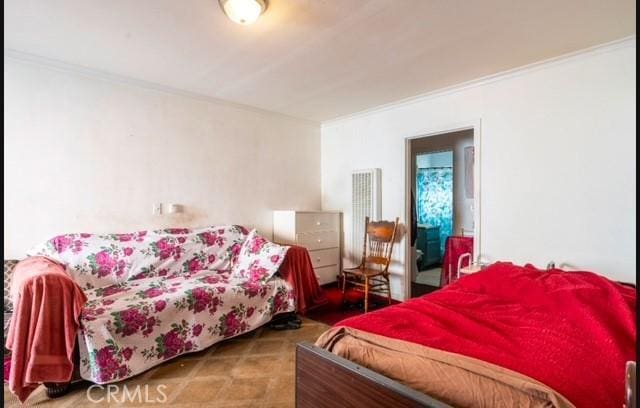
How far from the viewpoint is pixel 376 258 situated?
3717 mm

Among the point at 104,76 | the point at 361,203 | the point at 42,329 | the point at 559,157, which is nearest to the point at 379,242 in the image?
the point at 361,203

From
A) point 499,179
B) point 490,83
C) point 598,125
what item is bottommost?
point 499,179

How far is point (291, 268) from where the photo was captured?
3057 mm

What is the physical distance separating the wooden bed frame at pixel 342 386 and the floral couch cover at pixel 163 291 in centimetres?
141

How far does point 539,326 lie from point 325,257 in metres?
2.88

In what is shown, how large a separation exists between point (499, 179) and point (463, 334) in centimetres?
199

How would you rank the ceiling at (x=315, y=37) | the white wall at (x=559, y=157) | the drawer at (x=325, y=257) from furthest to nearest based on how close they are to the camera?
the drawer at (x=325, y=257) → the white wall at (x=559, y=157) → the ceiling at (x=315, y=37)

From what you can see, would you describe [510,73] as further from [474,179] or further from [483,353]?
[483,353]

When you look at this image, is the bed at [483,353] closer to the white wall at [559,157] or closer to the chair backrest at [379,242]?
the white wall at [559,157]

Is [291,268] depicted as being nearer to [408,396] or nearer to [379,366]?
[379,366]

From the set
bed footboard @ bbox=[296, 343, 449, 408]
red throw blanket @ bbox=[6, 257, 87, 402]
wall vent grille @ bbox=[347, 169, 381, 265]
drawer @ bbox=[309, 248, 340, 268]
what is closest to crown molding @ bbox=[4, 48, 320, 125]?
wall vent grille @ bbox=[347, 169, 381, 265]

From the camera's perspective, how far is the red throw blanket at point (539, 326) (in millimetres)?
1082

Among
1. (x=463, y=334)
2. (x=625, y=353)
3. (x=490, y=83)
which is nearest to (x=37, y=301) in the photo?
(x=463, y=334)

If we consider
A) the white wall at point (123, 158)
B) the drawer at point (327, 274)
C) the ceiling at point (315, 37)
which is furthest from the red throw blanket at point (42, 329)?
the drawer at point (327, 274)
